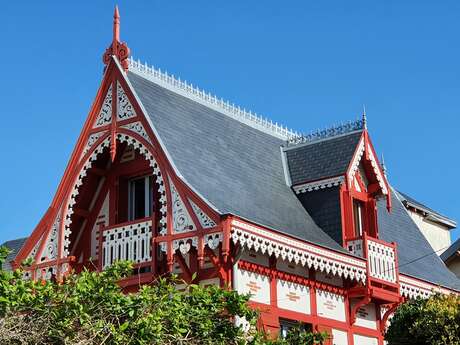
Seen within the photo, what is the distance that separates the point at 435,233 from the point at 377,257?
14370mm

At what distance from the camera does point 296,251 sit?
21.8m

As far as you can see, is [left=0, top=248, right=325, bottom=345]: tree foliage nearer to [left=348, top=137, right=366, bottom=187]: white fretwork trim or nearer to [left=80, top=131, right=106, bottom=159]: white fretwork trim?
[left=80, top=131, right=106, bottom=159]: white fretwork trim

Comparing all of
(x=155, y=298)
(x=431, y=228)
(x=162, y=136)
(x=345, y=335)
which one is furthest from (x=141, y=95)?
(x=431, y=228)

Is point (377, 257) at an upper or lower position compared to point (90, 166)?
lower

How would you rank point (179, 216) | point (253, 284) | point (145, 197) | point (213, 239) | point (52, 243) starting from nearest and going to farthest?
point (213, 239) → point (179, 216) → point (253, 284) → point (52, 243) → point (145, 197)

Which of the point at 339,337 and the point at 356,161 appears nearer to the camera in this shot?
the point at 339,337

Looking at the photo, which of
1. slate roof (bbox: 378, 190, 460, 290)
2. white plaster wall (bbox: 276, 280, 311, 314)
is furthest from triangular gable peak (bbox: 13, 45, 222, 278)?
slate roof (bbox: 378, 190, 460, 290)

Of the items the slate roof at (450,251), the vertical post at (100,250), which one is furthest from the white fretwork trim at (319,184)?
the slate roof at (450,251)

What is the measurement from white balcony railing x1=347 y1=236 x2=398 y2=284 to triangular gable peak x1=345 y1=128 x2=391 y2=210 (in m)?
1.78

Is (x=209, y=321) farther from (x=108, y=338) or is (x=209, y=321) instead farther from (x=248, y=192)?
(x=248, y=192)

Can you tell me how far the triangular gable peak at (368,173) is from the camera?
Result: 25.6 meters

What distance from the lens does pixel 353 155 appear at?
2514cm

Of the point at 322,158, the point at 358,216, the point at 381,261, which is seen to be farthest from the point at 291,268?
the point at 322,158

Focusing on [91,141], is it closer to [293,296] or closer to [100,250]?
[100,250]
